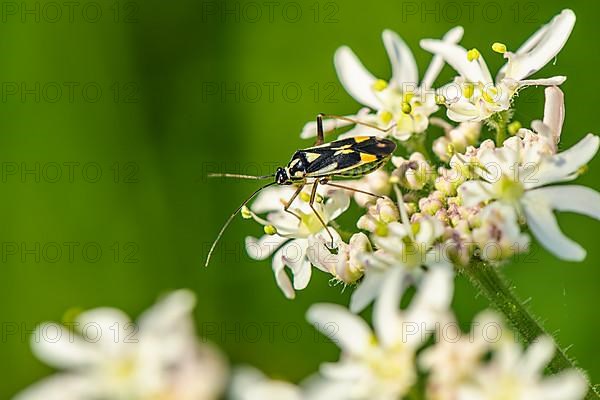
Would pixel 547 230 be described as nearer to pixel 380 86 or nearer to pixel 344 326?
pixel 344 326

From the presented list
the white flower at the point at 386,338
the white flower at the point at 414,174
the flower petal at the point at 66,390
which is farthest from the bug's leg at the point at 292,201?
the flower petal at the point at 66,390

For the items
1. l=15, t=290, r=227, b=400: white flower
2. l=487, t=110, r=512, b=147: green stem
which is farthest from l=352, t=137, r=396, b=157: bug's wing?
l=15, t=290, r=227, b=400: white flower

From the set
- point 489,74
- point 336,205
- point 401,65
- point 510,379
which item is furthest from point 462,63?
point 510,379

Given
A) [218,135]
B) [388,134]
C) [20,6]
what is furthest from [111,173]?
[388,134]

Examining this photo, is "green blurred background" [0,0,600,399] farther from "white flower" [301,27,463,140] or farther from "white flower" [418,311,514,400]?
"white flower" [418,311,514,400]

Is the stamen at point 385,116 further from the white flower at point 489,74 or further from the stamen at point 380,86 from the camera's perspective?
the white flower at point 489,74
